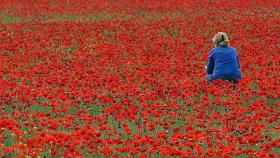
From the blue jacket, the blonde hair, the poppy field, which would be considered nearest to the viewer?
the poppy field

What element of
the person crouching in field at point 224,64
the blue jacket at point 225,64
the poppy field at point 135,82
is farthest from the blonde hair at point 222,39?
the poppy field at point 135,82

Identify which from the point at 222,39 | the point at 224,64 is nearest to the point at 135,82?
the point at 224,64

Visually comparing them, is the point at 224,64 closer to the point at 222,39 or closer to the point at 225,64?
the point at 225,64

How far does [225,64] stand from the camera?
13008 mm

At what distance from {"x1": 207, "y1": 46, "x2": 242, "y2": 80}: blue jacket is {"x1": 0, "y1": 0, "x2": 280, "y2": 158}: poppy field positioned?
39 cm

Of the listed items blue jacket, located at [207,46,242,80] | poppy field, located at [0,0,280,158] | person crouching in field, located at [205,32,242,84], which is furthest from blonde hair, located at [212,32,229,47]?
poppy field, located at [0,0,280,158]

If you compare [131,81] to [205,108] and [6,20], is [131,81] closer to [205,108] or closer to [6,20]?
[205,108]

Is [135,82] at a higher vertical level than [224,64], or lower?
lower

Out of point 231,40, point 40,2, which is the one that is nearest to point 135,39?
point 231,40

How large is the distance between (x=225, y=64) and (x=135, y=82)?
2.01 meters

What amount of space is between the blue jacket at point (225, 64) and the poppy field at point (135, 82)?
0.39 m

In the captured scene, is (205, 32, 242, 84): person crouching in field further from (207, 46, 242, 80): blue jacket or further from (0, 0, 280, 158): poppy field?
(0, 0, 280, 158): poppy field

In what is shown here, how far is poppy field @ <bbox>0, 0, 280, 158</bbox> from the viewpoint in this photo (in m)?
7.62

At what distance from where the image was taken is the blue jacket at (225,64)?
13.0 metres
